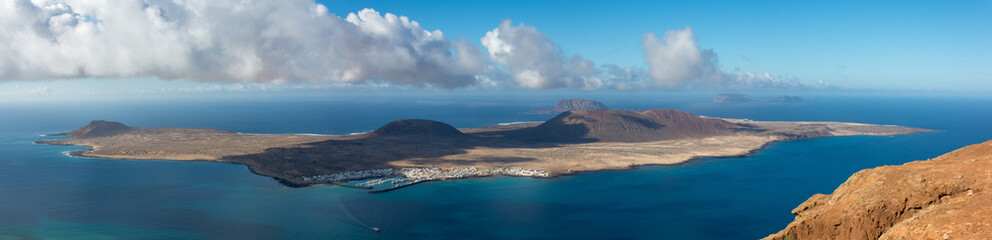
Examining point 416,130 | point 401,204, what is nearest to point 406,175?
point 401,204

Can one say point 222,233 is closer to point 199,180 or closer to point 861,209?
point 199,180

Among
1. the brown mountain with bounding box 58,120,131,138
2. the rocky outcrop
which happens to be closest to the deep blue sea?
the rocky outcrop

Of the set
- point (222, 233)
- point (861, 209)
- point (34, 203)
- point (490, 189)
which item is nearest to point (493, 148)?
point (490, 189)

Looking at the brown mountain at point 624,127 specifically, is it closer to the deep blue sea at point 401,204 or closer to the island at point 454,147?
the island at point 454,147

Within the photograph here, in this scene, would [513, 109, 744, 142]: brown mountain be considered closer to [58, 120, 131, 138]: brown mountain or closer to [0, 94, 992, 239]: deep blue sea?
[0, 94, 992, 239]: deep blue sea

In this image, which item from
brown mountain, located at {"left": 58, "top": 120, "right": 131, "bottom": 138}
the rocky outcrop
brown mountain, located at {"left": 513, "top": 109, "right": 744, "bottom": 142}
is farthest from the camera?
brown mountain, located at {"left": 513, "top": 109, "right": 744, "bottom": 142}

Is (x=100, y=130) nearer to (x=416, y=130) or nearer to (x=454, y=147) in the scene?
(x=416, y=130)

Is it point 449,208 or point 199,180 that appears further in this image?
point 199,180
